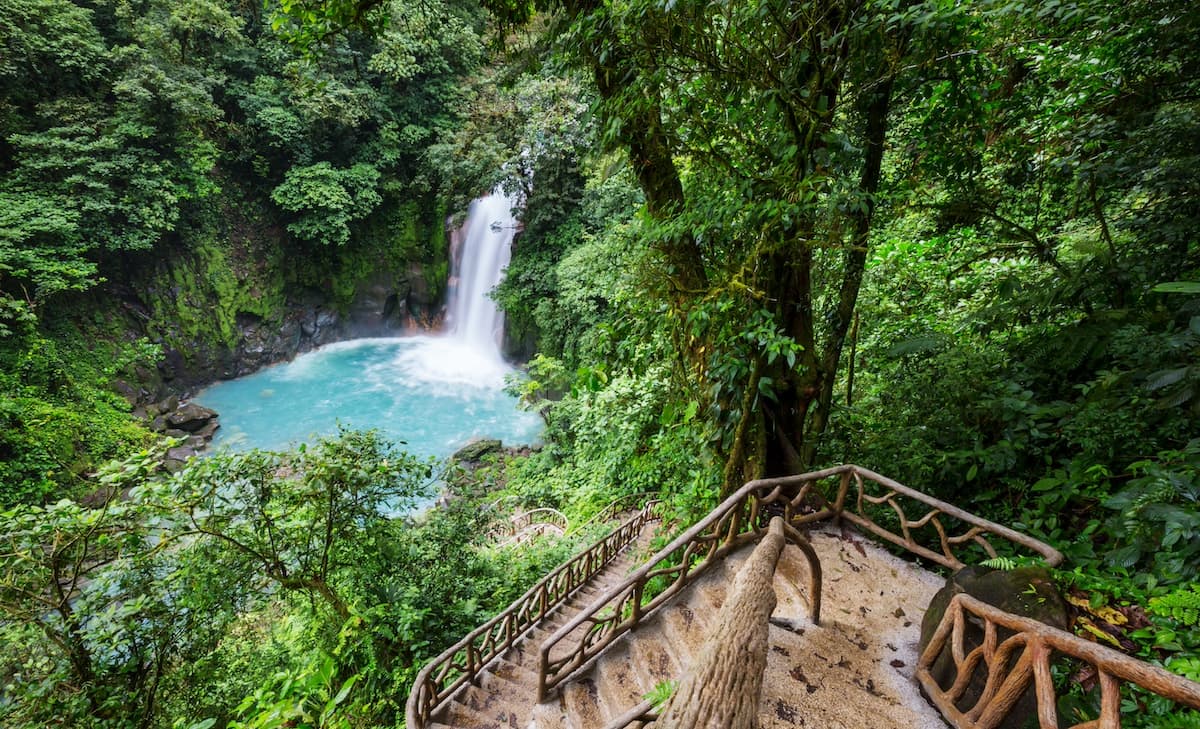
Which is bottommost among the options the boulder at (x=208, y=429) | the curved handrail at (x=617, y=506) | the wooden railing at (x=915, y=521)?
the boulder at (x=208, y=429)

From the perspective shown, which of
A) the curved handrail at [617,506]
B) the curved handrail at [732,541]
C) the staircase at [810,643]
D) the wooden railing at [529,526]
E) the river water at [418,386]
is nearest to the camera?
the staircase at [810,643]

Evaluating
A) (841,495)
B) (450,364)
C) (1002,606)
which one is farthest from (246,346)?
(1002,606)

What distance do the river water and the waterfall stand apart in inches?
1.7

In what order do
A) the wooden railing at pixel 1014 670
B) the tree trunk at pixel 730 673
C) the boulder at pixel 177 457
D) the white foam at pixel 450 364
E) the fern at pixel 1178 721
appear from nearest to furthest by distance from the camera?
1. the tree trunk at pixel 730 673
2. the wooden railing at pixel 1014 670
3. the fern at pixel 1178 721
4. the boulder at pixel 177 457
5. the white foam at pixel 450 364

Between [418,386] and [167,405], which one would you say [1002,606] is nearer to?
[418,386]

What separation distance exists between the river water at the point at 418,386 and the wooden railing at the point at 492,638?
8947mm

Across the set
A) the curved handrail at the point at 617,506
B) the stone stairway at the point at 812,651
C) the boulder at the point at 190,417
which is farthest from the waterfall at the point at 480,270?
the stone stairway at the point at 812,651

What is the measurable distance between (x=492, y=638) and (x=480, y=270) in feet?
56.9

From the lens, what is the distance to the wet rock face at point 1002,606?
222 cm

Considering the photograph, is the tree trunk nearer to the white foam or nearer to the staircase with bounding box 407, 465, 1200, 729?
the staircase with bounding box 407, 465, 1200, 729

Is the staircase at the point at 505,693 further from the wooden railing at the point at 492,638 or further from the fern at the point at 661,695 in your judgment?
the fern at the point at 661,695

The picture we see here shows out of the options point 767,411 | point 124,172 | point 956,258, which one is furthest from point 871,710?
point 124,172

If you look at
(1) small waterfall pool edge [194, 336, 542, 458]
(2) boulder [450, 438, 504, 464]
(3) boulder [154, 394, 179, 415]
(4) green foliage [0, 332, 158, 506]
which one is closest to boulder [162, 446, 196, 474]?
(1) small waterfall pool edge [194, 336, 542, 458]

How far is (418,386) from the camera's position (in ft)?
60.6
